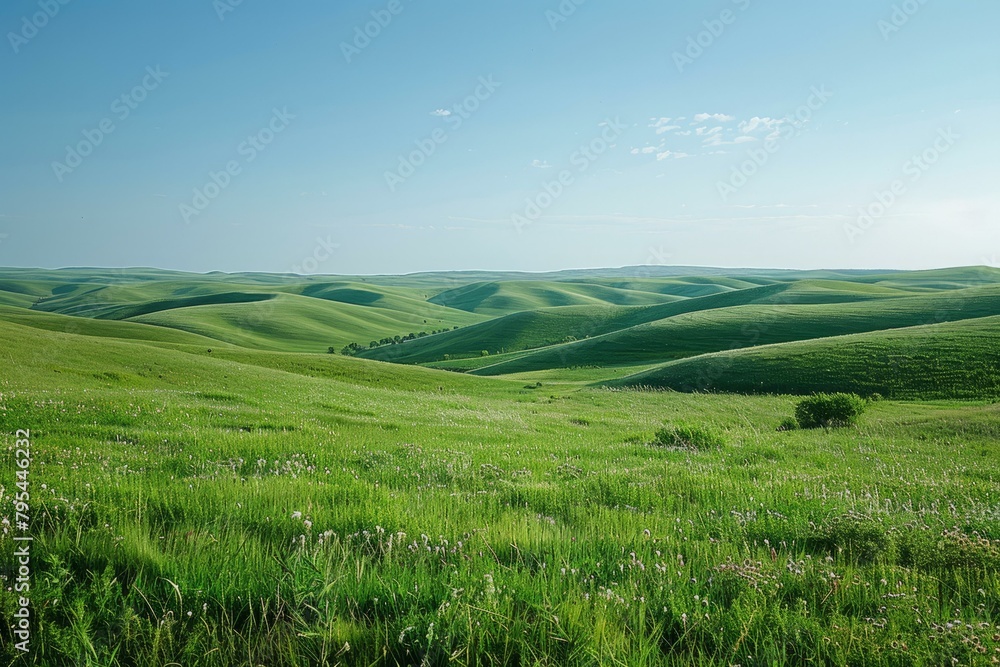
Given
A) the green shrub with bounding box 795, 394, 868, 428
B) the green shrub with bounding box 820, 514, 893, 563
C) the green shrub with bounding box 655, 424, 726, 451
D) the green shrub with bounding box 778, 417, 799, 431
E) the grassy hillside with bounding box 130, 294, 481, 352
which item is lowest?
the grassy hillside with bounding box 130, 294, 481, 352

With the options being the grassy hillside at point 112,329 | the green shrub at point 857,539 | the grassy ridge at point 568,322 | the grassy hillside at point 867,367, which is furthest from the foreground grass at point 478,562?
the grassy ridge at point 568,322

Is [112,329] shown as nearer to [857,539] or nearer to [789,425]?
[789,425]

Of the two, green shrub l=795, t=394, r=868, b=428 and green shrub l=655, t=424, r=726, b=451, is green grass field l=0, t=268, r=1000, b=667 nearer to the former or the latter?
green shrub l=655, t=424, r=726, b=451

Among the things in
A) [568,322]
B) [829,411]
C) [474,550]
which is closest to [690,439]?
[474,550]

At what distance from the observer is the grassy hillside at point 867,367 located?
4666cm

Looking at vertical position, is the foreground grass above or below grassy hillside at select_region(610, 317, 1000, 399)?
above

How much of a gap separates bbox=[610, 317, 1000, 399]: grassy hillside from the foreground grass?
151 ft

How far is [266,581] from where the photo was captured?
343 centimetres

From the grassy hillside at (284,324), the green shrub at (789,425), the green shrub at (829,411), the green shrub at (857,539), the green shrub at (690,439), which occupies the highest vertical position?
the green shrub at (857,539)

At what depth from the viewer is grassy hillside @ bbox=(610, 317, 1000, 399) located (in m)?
46.7

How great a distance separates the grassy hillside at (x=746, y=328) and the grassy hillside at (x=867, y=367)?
22.7m

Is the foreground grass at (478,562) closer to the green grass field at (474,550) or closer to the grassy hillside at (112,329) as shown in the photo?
the green grass field at (474,550)

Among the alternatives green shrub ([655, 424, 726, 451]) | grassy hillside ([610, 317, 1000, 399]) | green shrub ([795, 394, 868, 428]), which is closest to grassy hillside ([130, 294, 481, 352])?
grassy hillside ([610, 317, 1000, 399])

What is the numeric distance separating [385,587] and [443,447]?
8.88 meters
